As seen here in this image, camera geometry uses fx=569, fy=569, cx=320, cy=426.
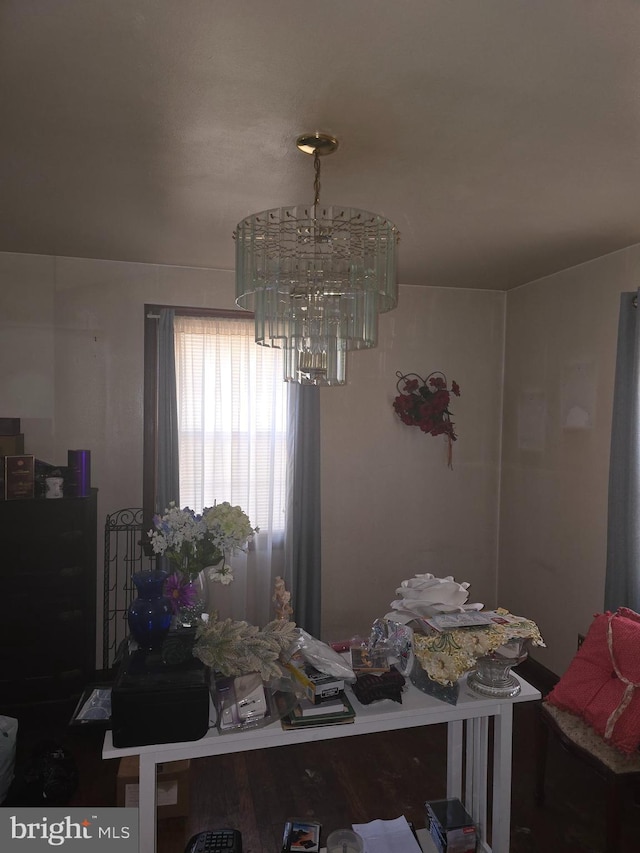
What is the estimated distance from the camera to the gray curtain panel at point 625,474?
2.96 meters

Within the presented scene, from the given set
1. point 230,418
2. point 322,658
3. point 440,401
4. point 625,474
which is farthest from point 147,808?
point 440,401

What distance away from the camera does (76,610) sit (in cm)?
322

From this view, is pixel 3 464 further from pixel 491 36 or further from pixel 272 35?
pixel 491 36

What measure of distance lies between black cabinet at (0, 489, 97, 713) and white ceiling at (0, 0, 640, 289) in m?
1.57

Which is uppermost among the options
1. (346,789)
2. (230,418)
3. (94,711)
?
(230,418)

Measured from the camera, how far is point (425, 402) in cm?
410

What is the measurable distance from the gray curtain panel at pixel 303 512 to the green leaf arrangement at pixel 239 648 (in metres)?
2.11

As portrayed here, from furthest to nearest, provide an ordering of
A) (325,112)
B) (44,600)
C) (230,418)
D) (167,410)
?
(230,418)
(167,410)
(44,600)
(325,112)

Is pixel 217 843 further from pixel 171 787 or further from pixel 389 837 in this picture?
pixel 171 787

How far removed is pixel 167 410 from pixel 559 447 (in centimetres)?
255

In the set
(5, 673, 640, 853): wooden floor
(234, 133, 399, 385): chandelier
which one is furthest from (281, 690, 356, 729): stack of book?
(5, 673, 640, 853): wooden floor

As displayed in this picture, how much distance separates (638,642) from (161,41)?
267 centimetres

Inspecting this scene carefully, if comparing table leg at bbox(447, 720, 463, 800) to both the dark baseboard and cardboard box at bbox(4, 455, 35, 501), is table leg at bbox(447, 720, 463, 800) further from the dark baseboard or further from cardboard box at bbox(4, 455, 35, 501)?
cardboard box at bbox(4, 455, 35, 501)

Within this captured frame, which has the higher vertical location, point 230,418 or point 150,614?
point 230,418
